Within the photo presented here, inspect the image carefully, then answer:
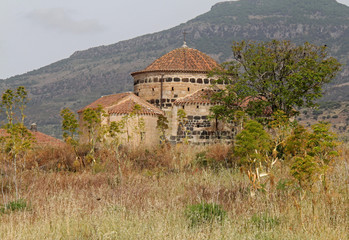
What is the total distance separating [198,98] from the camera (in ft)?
101

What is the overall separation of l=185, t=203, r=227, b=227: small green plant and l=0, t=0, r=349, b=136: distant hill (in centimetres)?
9884

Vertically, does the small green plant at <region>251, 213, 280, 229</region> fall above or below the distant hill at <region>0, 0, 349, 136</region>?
below

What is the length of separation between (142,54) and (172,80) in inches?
5300

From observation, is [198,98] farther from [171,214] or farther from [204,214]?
[171,214]

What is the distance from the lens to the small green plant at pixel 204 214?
7918 mm

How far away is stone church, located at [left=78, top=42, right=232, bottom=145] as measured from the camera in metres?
30.1

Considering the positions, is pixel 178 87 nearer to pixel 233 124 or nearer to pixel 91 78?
pixel 233 124

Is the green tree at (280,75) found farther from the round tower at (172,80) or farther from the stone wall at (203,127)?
the round tower at (172,80)

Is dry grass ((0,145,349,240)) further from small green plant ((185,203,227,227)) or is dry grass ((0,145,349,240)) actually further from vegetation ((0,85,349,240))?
small green plant ((185,203,227,227))

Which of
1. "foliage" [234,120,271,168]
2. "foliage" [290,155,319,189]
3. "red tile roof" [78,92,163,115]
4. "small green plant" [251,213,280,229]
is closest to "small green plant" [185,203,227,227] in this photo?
"small green plant" [251,213,280,229]

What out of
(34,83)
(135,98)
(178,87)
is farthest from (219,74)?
(34,83)

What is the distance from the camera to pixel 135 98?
3159 cm

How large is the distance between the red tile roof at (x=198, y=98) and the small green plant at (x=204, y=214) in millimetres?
22065

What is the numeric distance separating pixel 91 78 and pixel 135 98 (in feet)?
392
